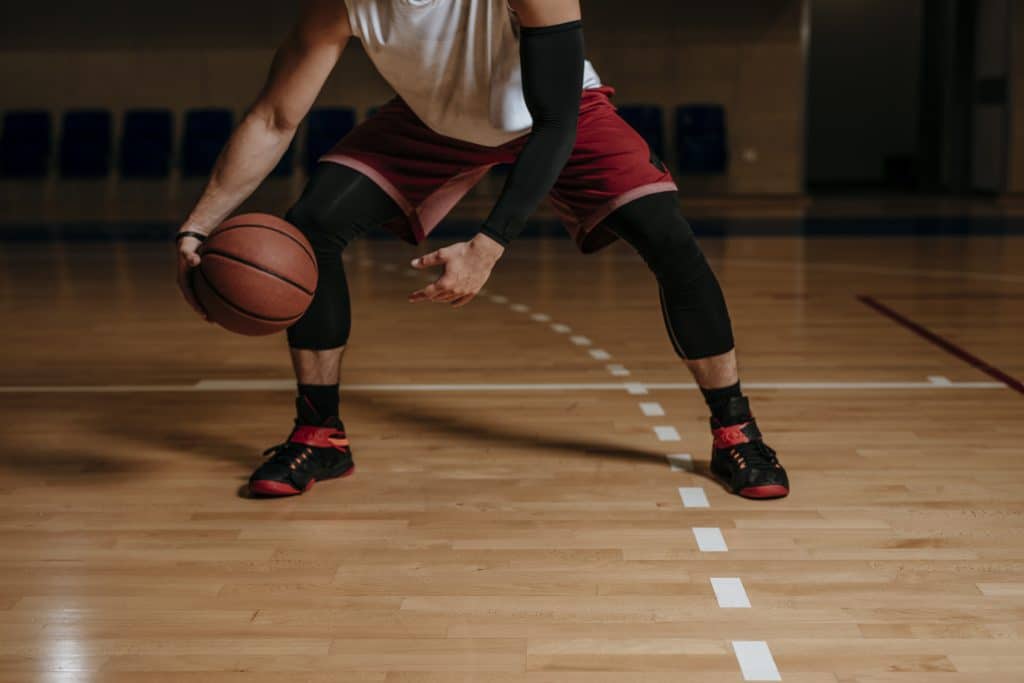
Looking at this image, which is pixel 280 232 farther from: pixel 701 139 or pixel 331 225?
pixel 701 139

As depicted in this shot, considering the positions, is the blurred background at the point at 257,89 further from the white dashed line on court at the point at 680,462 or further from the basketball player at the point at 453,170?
the basketball player at the point at 453,170

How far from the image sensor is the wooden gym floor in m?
1.93

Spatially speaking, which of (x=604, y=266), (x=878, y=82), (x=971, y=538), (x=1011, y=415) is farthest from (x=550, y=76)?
(x=878, y=82)

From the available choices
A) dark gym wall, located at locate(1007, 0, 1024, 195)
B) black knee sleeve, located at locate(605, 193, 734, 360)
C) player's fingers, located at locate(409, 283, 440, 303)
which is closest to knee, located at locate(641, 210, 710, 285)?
black knee sleeve, located at locate(605, 193, 734, 360)

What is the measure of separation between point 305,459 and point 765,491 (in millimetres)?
1027

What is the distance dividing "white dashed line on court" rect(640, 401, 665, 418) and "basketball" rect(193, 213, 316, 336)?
4.29ft

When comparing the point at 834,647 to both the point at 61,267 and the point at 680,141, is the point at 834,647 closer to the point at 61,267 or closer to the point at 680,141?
the point at 61,267

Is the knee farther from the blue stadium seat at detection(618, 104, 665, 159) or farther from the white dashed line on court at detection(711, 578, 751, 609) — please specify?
the blue stadium seat at detection(618, 104, 665, 159)

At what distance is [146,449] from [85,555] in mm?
853

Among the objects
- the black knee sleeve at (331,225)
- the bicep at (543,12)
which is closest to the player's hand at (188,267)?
the black knee sleeve at (331,225)

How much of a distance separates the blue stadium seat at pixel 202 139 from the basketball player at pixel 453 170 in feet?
29.2

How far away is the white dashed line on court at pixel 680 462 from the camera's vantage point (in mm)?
3000

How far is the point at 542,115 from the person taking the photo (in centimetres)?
238

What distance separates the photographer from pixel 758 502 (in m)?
2.72
